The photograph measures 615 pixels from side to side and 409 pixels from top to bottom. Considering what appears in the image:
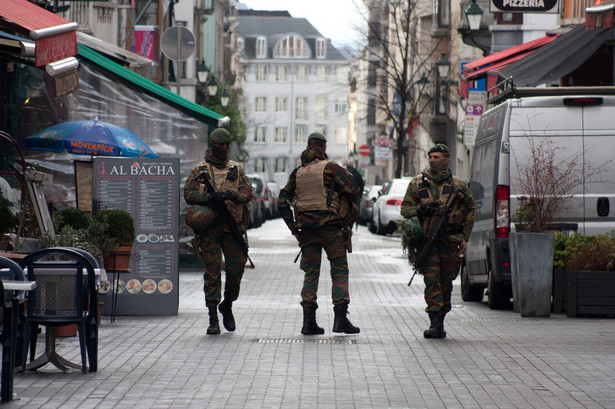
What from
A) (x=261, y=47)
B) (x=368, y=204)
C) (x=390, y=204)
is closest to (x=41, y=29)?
(x=390, y=204)

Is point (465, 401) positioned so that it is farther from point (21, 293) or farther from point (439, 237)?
point (439, 237)

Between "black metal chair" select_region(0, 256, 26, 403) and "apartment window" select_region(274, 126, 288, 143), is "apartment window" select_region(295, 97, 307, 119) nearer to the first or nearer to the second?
"apartment window" select_region(274, 126, 288, 143)

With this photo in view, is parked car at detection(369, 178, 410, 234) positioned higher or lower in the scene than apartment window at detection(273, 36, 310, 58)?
lower

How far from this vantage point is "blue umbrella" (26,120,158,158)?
15.8 meters

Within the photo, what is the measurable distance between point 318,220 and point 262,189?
37.3 metres

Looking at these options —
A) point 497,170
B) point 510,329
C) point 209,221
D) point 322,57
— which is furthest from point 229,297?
point 322,57

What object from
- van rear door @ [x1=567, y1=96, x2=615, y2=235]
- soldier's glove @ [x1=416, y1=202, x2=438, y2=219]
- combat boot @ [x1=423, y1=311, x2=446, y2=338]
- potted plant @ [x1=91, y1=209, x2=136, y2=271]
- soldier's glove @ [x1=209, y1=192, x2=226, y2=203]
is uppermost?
van rear door @ [x1=567, y1=96, x2=615, y2=235]

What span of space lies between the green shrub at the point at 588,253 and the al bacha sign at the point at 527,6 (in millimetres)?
8810

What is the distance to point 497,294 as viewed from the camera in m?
14.4

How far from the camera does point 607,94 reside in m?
14.1

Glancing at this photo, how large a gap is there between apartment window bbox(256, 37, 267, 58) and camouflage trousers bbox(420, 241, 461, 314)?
128 m

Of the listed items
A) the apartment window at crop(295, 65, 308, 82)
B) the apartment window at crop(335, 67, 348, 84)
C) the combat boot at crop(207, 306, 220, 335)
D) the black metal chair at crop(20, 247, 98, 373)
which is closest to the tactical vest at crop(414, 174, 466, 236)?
the combat boot at crop(207, 306, 220, 335)

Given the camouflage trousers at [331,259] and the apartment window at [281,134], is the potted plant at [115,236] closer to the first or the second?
the camouflage trousers at [331,259]

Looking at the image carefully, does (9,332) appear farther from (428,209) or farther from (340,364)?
(428,209)
